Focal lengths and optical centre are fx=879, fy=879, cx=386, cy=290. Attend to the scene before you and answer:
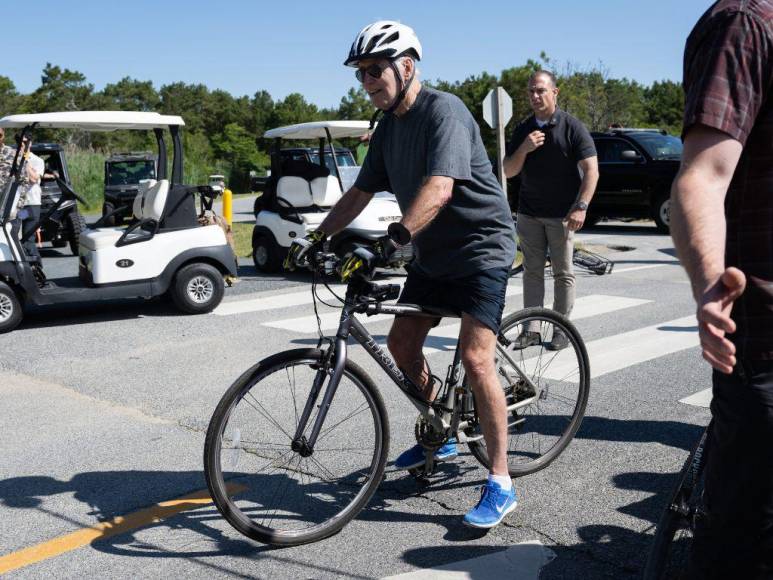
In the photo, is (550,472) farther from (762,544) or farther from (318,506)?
(762,544)

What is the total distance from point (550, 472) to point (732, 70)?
9.14 feet

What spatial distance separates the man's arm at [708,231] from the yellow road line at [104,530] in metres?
2.72

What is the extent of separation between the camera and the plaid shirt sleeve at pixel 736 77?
6.15 feet

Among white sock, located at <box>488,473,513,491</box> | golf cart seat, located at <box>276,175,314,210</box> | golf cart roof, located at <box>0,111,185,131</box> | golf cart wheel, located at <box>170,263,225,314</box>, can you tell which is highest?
golf cart roof, located at <box>0,111,185,131</box>

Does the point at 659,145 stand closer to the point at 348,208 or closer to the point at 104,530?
the point at 348,208

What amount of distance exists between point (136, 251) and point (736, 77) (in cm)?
744

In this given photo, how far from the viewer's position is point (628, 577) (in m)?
3.21

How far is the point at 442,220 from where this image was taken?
361 centimetres

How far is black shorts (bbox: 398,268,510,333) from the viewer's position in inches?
140

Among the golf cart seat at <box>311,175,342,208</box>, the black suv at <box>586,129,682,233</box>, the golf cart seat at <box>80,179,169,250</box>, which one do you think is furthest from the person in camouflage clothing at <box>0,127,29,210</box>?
the black suv at <box>586,129,682,233</box>

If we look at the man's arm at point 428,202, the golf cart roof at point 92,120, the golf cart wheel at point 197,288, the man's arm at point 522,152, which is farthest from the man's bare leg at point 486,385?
the golf cart roof at point 92,120

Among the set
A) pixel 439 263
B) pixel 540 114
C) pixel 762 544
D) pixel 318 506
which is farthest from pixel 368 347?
pixel 540 114

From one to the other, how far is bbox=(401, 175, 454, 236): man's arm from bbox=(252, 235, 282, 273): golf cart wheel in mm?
8522

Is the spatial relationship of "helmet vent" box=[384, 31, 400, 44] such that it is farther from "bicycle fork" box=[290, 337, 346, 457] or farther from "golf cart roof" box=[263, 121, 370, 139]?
"golf cart roof" box=[263, 121, 370, 139]
